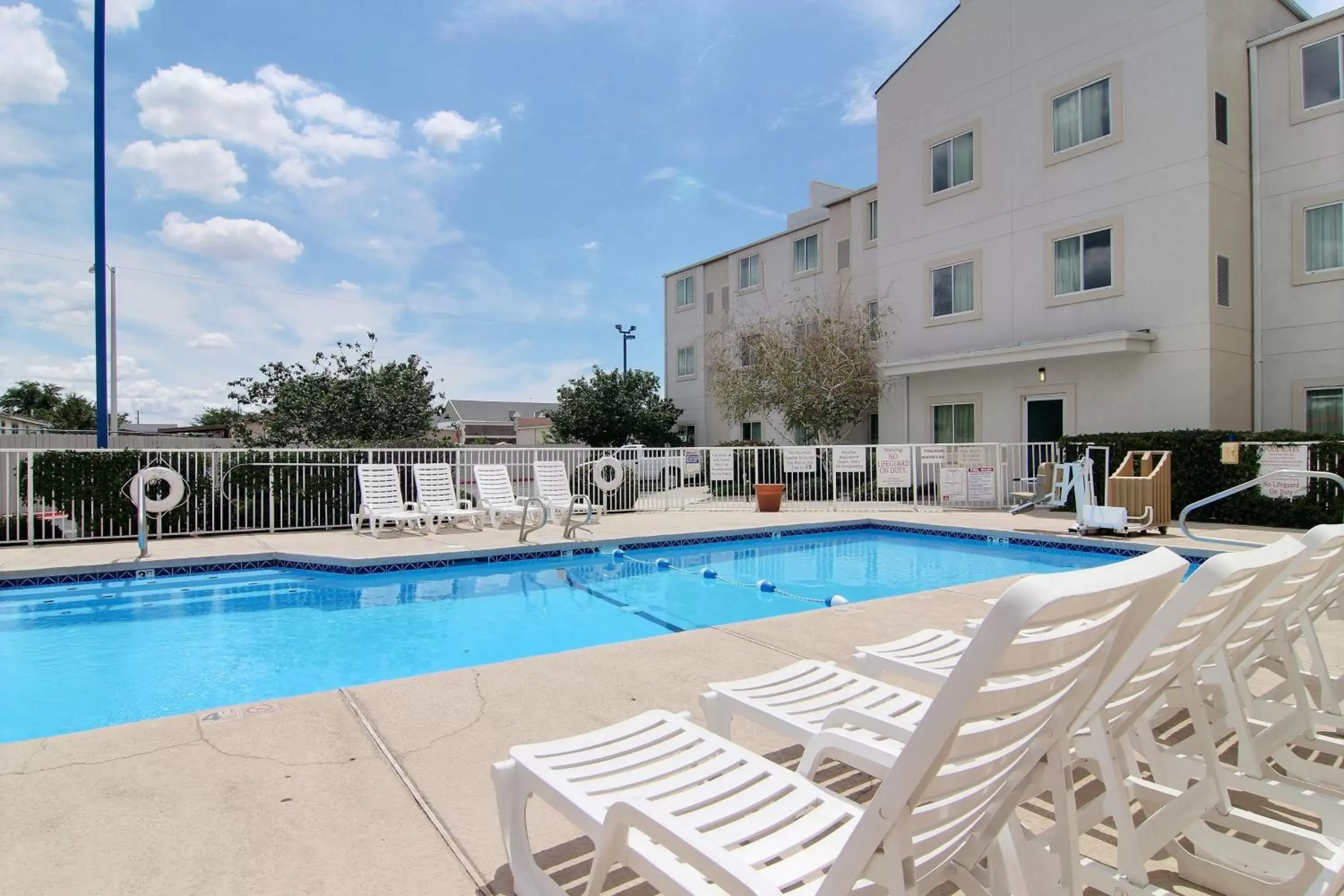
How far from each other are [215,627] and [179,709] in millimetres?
2391

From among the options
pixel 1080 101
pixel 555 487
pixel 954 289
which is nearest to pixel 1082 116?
pixel 1080 101

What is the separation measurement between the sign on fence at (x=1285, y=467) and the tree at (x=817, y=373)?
892 centimetres

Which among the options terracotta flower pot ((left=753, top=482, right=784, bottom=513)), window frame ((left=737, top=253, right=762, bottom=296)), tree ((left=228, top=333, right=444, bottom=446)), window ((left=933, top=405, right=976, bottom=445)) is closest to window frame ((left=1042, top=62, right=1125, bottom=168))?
window ((left=933, top=405, right=976, bottom=445))

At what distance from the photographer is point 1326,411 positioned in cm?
1293

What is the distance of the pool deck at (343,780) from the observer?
2.14 meters

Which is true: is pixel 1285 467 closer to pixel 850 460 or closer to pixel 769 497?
pixel 850 460

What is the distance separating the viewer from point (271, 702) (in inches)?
142

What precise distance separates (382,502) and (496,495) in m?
1.83

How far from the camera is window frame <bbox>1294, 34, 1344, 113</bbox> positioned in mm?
12695

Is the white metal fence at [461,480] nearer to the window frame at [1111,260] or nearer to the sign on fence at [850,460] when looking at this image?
the sign on fence at [850,460]

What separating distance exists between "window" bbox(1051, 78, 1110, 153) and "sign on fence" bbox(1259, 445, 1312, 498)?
277 inches

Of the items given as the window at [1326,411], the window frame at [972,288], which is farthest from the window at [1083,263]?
the window at [1326,411]

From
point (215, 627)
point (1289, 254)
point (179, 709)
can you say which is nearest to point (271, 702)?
point (179, 709)

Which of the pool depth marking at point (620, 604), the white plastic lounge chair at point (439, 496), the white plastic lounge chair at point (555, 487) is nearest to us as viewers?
the pool depth marking at point (620, 604)
